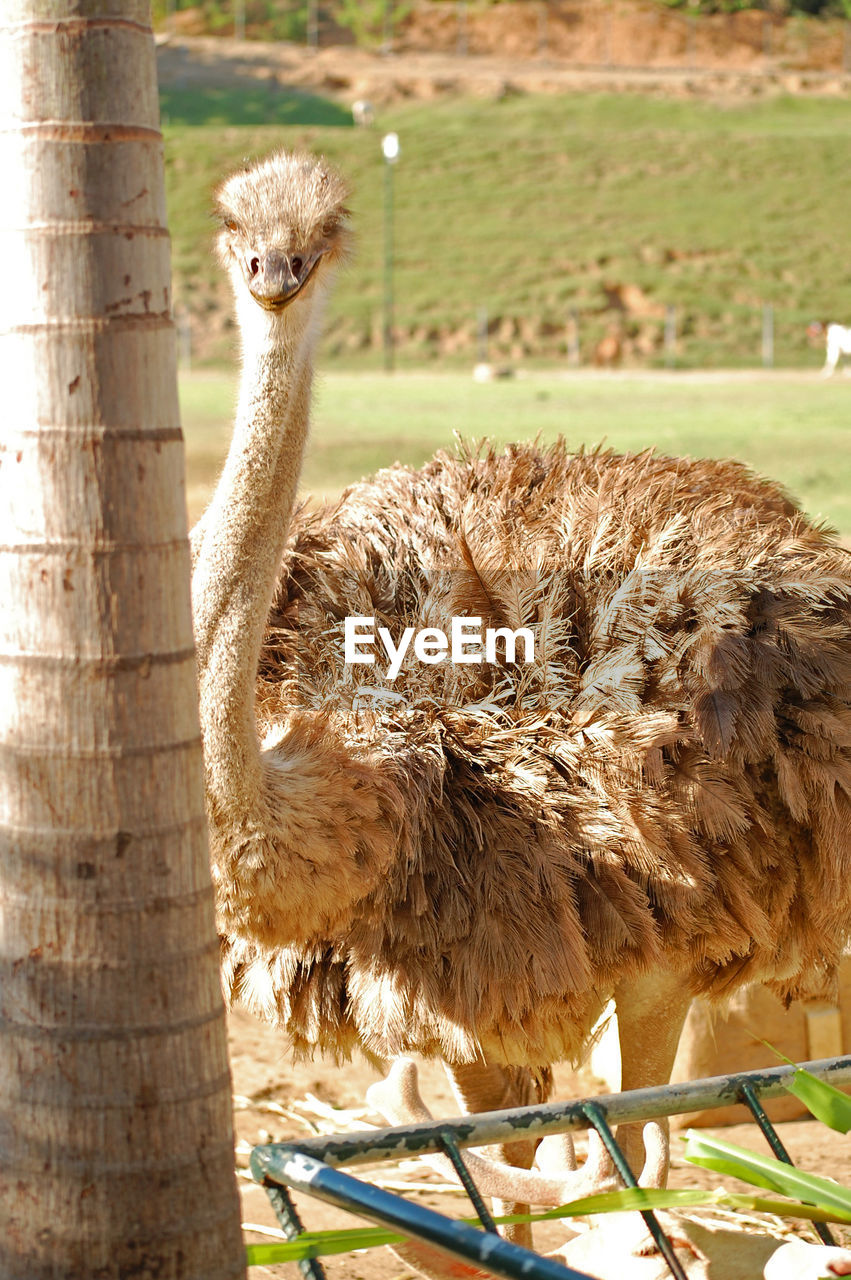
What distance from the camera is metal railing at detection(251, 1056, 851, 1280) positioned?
62.4 inches

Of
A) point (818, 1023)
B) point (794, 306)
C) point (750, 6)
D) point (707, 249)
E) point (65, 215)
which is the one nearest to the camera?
point (65, 215)

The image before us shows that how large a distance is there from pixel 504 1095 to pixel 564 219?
4184 cm

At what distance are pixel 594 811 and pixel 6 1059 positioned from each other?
1.64m

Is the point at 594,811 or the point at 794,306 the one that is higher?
the point at 794,306

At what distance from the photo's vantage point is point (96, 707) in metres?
Answer: 1.68

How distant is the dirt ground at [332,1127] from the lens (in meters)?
3.75

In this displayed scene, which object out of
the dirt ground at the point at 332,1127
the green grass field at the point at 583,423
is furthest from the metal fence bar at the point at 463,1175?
the green grass field at the point at 583,423

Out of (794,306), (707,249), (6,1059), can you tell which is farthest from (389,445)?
(707,249)

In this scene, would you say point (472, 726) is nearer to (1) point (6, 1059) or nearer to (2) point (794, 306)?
(1) point (6, 1059)

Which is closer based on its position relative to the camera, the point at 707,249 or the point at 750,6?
the point at 707,249

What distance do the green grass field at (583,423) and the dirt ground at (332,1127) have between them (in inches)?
153

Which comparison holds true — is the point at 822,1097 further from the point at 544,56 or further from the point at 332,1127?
the point at 544,56

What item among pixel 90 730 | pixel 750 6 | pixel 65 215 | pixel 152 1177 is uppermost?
pixel 750 6

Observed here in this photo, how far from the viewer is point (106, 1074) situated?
1712 mm
